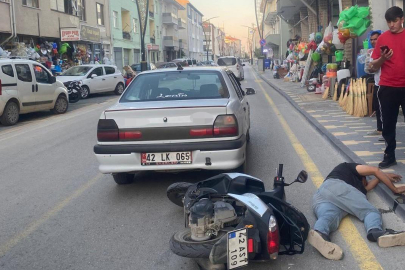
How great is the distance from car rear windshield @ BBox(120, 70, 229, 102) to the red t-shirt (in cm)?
204

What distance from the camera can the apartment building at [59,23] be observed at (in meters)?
22.1

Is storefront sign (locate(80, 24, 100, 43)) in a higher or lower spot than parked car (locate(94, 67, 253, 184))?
higher

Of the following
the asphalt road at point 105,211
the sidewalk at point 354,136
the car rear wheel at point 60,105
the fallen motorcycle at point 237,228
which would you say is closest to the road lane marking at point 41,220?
the asphalt road at point 105,211

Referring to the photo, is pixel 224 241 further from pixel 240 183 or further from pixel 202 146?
pixel 202 146

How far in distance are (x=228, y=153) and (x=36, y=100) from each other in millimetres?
10443

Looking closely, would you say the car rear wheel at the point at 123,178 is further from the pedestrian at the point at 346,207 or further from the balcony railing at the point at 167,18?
the balcony railing at the point at 167,18

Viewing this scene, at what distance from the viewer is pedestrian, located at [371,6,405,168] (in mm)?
5813

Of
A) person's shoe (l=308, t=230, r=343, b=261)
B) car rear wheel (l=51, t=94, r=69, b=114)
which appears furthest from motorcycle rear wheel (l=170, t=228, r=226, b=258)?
car rear wheel (l=51, t=94, r=69, b=114)

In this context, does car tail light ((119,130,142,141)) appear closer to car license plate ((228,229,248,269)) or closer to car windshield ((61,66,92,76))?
car license plate ((228,229,248,269))

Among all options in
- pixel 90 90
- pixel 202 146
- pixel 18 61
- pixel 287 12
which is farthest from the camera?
pixel 287 12

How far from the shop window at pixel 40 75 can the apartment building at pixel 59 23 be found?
25.4 feet

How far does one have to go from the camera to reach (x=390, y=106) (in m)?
6.02

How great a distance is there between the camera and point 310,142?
353 inches

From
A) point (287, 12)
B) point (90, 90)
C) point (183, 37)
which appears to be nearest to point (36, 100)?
point (90, 90)
